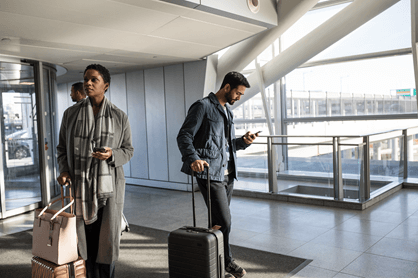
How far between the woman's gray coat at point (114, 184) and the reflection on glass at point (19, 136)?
15.1ft

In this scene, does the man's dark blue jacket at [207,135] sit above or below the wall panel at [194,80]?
below

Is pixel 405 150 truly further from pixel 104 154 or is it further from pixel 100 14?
pixel 104 154

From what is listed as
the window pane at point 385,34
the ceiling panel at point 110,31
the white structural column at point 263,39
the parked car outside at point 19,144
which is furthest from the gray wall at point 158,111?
the window pane at point 385,34

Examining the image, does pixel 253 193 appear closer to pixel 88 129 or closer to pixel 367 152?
pixel 367 152

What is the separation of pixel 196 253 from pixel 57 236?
0.93m

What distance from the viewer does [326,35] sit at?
22.4 feet

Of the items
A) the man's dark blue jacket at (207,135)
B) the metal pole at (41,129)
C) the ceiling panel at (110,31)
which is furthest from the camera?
the metal pole at (41,129)

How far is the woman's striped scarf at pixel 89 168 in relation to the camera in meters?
2.58

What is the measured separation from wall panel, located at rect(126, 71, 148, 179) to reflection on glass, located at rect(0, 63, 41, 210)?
8.66ft

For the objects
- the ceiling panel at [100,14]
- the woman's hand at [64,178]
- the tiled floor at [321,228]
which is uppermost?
the ceiling panel at [100,14]

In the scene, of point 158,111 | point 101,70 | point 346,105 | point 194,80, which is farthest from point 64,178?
point 346,105

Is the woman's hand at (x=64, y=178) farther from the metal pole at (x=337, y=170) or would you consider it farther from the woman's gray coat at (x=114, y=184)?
the metal pole at (x=337, y=170)

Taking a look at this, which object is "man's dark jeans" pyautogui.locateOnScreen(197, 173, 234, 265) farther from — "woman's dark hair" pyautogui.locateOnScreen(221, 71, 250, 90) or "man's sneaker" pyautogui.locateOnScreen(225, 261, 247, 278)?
"woman's dark hair" pyautogui.locateOnScreen(221, 71, 250, 90)

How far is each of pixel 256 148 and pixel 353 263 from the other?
3.91m
